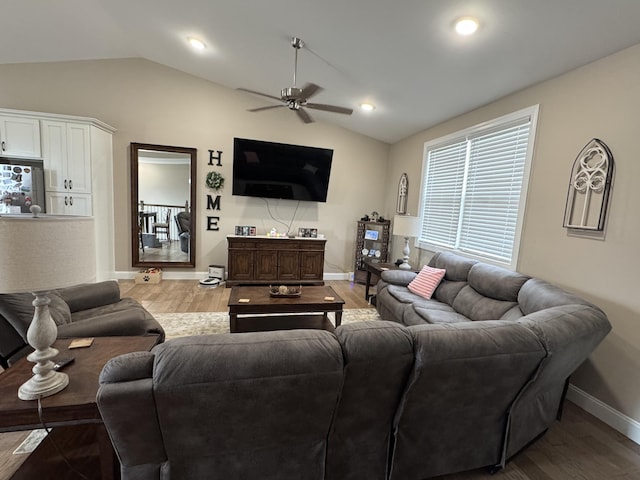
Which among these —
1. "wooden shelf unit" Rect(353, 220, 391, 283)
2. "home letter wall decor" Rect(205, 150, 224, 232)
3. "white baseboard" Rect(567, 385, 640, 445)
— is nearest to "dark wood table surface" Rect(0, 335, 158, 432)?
"white baseboard" Rect(567, 385, 640, 445)

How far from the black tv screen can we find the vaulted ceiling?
36.8 inches

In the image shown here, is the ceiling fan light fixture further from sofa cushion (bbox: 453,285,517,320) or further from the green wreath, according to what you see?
sofa cushion (bbox: 453,285,517,320)

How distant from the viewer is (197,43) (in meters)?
3.76

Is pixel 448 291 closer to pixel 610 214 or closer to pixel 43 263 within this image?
pixel 610 214

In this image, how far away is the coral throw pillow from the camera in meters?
3.43

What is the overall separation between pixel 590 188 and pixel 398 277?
6.64 feet

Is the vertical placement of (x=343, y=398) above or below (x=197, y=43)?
below

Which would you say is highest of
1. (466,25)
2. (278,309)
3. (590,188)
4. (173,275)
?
(466,25)

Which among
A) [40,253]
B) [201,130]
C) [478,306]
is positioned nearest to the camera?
[40,253]

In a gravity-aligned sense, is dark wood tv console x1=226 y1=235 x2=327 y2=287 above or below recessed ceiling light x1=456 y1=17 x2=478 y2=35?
below

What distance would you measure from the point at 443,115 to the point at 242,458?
4.33 meters

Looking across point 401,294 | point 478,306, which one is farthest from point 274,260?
point 478,306

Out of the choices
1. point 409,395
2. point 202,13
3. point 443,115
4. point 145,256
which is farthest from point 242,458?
point 145,256

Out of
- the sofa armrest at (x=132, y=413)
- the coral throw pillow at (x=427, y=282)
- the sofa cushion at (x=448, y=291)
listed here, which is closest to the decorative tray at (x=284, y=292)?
the coral throw pillow at (x=427, y=282)
